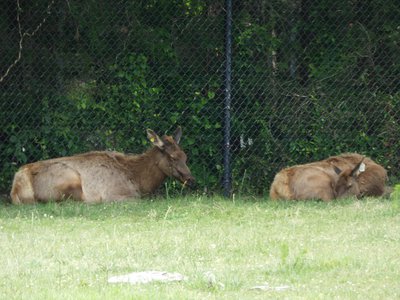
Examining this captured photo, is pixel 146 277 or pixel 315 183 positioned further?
pixel 315 183

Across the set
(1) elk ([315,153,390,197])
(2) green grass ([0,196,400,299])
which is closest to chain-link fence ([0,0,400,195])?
(1) elk ([315,153,390,197])

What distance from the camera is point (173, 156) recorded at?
50.8ft

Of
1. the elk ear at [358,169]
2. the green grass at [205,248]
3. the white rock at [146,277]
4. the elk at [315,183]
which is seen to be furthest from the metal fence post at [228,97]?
the white rock at [146,277]

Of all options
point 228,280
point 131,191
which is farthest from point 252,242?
point 131,191

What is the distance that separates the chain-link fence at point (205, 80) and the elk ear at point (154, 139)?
46cm

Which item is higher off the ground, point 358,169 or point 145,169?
point 358,169

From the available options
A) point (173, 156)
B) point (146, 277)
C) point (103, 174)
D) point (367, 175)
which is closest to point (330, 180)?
point (367, 175)

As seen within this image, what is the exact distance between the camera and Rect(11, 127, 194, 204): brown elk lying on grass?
1449cm

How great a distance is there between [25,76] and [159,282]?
7.62 meters

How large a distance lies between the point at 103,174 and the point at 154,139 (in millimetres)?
967

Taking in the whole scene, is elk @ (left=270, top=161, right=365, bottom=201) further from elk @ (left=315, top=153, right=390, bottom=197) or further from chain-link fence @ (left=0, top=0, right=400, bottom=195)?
chain-link fence @ (left=0, top=0, right=400, bottom=195)

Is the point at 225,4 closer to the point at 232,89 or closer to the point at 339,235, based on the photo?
the point at 232,89

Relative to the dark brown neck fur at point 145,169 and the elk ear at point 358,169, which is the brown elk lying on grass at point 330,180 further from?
the dark brown neck fur at point 145,169

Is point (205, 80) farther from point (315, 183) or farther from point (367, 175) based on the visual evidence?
point (367, 175)
